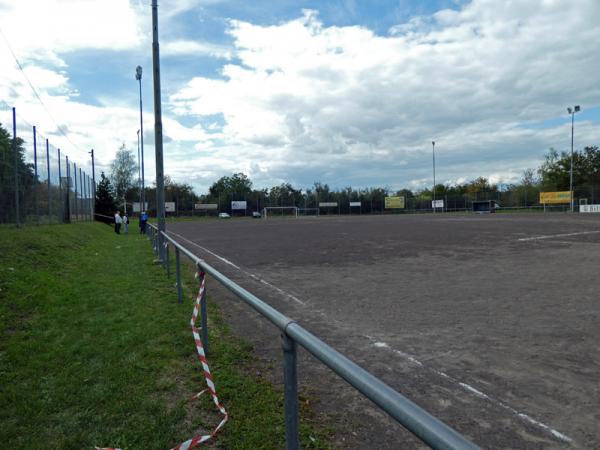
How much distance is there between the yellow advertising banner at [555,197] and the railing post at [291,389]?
2542 inches

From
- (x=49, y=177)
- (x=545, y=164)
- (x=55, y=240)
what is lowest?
(x=55, y=240)

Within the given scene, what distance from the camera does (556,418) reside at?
311 centimetres

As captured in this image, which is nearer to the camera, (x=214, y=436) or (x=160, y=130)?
(x=214, y=436)

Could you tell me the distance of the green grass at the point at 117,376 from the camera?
315 cm

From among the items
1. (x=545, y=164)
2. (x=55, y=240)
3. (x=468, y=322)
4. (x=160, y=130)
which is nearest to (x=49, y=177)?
(x=55, y=240)

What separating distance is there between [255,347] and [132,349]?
1.43m

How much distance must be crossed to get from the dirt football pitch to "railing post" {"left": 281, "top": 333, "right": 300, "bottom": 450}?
103 centimetres

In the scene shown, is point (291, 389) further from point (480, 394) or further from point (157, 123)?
point (157, 123)

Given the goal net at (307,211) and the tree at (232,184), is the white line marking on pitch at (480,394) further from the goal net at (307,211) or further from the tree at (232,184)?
the tree at (232,184)

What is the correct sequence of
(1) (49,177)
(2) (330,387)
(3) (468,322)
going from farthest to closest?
(1) (49,177), (3) (468,322), (2) (330,387)

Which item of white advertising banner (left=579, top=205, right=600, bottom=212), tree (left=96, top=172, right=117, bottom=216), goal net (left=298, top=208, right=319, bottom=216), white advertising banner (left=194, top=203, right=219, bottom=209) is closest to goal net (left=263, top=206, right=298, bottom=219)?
goal net (left=298, top=208, right=319, bottom=216)

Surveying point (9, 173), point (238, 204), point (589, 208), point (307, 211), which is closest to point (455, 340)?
point (9, 173)

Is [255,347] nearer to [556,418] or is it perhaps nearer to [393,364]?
[393,364]

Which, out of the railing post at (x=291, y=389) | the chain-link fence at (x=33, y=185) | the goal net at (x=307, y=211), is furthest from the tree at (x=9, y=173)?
the goal net at (x=307, y=211)
